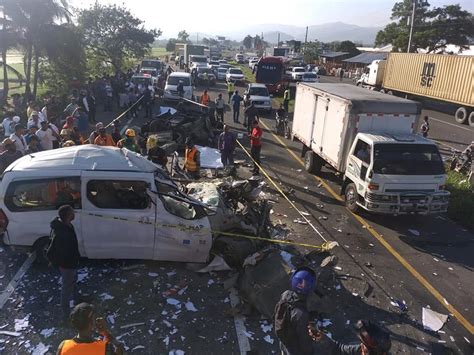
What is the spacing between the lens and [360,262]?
26.9 ft

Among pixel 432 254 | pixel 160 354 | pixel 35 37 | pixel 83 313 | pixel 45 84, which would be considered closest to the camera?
pixel 83 313

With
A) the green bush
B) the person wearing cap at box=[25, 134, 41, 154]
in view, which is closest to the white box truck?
the green bush

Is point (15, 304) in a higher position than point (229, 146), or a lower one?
lower

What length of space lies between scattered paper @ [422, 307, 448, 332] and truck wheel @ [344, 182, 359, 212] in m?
4.09

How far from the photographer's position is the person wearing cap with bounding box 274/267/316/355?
3.92 metres

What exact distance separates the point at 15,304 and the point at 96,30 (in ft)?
110

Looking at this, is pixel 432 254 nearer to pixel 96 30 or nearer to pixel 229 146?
pixel 229 146

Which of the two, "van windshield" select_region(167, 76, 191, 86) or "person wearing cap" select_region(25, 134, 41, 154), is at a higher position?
"van windshield" select_region(167, 76, 191, 86)

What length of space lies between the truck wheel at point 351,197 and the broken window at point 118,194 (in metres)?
5.68

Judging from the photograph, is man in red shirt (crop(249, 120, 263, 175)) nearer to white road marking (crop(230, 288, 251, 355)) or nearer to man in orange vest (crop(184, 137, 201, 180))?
man in orange vest (crop(184, 137, 201, 180))

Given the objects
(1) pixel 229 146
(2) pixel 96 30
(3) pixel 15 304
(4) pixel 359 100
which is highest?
(2) pixel 96 30

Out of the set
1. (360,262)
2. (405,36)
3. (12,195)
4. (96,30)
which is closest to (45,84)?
(96,30)

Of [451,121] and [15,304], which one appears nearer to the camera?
[15,304]

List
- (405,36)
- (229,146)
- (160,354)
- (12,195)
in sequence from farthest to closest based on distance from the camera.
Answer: (405,36) < (229,146) < (12,195) < (160,354)
